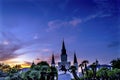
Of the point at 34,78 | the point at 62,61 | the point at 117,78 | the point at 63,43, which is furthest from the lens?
the point at 62,61

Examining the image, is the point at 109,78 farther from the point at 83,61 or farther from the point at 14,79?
the point at 14,79

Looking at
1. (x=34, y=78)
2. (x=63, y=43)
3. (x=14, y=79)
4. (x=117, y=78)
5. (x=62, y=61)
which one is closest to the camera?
(x=34, y=78)

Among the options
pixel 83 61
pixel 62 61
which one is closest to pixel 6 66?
pixel 83 61

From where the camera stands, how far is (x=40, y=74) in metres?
19.4

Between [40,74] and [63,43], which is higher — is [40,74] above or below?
below

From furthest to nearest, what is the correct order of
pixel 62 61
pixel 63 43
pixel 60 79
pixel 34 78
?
pixel 62 61 < pixel 63 43 < pixel 60 79 < pixel 34 78

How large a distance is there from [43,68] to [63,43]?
5755 centimetres

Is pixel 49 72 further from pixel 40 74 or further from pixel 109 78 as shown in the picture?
pixel 109 78

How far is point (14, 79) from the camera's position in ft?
73.0

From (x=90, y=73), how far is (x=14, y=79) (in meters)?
28.0

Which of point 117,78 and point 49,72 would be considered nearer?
point 49,72

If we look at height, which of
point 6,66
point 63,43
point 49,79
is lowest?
point 49,79

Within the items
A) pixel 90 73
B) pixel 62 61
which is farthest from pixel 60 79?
pixel 62 61

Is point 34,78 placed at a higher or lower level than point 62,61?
lower
